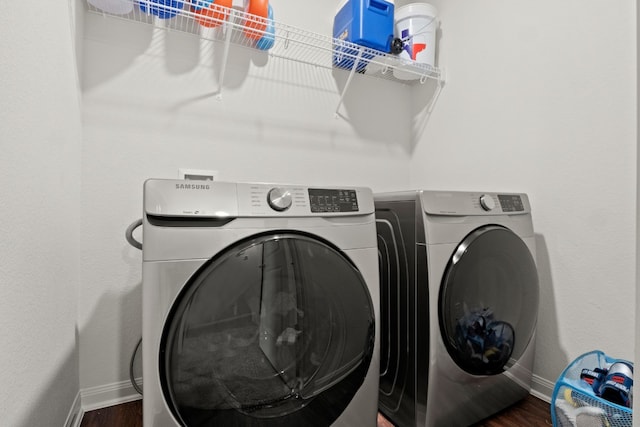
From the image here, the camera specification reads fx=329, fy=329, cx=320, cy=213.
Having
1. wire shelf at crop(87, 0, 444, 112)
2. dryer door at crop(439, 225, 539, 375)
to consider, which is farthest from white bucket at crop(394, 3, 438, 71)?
dryer door at crop(439, 225, 539, 375)

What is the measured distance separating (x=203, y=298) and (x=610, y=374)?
1.28 meters

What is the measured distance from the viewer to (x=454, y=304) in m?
1.20

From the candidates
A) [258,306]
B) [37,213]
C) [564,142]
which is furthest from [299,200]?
[564,142]

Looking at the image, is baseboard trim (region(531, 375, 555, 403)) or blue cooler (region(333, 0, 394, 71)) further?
blue cooler (region(333, 0, 394, 71))

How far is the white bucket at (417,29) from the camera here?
1815 mm

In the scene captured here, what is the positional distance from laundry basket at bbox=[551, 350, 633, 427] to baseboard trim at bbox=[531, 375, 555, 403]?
1.17 ft

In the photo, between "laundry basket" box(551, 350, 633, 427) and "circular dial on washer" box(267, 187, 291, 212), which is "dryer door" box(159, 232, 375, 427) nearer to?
"circular dial on washer" box(267, 187, 291, 212)

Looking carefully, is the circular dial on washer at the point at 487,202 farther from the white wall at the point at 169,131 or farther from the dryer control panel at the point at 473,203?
the white wall at the point at 169,131

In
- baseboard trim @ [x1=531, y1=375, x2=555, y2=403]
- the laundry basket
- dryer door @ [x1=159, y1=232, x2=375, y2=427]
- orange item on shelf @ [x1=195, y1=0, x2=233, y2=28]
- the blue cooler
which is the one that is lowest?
baseboard trim @ [x1=531, y1=375, x2=555, y2=403]

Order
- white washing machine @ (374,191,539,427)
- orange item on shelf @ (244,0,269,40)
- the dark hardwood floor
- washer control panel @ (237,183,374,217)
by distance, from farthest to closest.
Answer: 1. orange item on shelf @ (244,0,269,40)
2. the dark hardwood floor
3. white washing machine @ (374,191,539,427)
4. washer control panel @ (237,183,374,217)

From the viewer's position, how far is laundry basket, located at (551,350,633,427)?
0.95 meters

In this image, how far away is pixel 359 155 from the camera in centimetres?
203

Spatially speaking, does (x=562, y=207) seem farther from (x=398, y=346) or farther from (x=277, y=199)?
(x=277, y=199)

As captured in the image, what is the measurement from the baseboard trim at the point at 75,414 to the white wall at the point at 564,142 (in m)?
1.94
